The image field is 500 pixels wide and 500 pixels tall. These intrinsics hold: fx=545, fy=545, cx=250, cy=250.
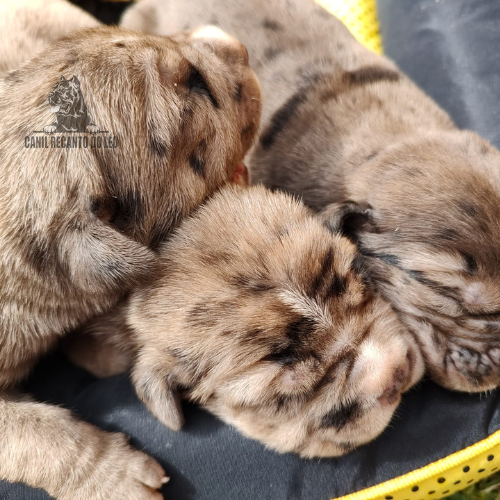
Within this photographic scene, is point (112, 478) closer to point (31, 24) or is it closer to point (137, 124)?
point (137, 124)

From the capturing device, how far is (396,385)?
222 cm

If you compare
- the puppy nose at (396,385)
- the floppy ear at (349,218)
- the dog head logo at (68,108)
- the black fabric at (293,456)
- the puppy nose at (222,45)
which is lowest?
the black fabric at (293,456)

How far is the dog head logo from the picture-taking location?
2.21m

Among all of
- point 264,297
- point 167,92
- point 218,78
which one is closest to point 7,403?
point 264,297

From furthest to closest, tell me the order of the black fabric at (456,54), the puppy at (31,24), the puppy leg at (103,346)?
1. the black fabric at (456,54)
2. the puppy at (31,24)
3. the puppy leg at (103,346)

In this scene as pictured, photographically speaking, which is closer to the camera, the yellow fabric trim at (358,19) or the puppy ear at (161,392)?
the puppy ear at (161,392)

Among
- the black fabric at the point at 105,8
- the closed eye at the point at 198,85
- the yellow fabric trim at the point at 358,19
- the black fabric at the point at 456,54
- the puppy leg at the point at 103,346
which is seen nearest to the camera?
the closed eye at the point at 198,85

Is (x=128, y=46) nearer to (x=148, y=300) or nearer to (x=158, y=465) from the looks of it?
(x=148, y=300)

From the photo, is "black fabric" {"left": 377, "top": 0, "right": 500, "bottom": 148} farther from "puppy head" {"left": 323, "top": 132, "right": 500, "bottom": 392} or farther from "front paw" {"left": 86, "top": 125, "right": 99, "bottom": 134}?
"front paw" {"left": 86, "top": 125, "right": 99, "bottom": 134}

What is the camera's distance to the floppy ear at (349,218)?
244cm

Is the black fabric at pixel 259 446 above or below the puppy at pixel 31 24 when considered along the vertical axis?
below

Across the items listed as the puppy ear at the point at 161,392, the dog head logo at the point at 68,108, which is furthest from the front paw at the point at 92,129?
the puppy ear at the point at 161,392

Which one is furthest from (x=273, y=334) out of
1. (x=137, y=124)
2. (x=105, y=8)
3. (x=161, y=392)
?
(x=105, y=8)

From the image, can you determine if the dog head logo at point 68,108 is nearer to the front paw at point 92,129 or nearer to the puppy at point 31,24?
the front paw at point 92,129
